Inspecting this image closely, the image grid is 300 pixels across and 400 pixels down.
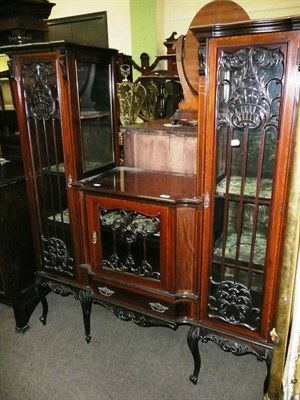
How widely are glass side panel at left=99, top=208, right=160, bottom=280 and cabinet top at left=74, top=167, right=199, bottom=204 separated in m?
0.10

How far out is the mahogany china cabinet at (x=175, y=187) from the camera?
115 centimetres

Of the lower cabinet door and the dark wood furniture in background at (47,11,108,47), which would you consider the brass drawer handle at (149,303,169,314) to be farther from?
the dark wood furniture in background at (47,11,108,47)

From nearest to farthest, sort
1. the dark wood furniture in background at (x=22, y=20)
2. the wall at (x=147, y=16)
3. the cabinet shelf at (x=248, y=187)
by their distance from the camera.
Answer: the cabinet shelf at (x=248, y=187) → the dark wood furniture in background at (x=22, y=20) → the wall at (x=147, y=16)

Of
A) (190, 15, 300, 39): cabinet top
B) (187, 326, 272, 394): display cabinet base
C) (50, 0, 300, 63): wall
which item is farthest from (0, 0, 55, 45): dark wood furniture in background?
(50, 0, 300, 63): wall

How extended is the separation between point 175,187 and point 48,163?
72 centimetres

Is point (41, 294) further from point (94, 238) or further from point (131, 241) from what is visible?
point (131, 241)

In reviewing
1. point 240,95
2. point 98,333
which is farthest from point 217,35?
point 98,333

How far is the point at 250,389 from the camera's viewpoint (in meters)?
1.64

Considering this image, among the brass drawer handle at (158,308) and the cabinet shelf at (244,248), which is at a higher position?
the cabinet shelf at (244,248)

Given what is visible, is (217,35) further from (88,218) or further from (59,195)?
(59,195)

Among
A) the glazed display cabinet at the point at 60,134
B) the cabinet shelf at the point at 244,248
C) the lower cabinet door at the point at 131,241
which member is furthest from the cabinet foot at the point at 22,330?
the cabinet shelf at the point at 244,248

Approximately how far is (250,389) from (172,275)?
748mm

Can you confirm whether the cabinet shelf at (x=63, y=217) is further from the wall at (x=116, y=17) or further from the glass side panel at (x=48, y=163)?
the wall at (x=116, y=17)

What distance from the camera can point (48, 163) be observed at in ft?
5.72
